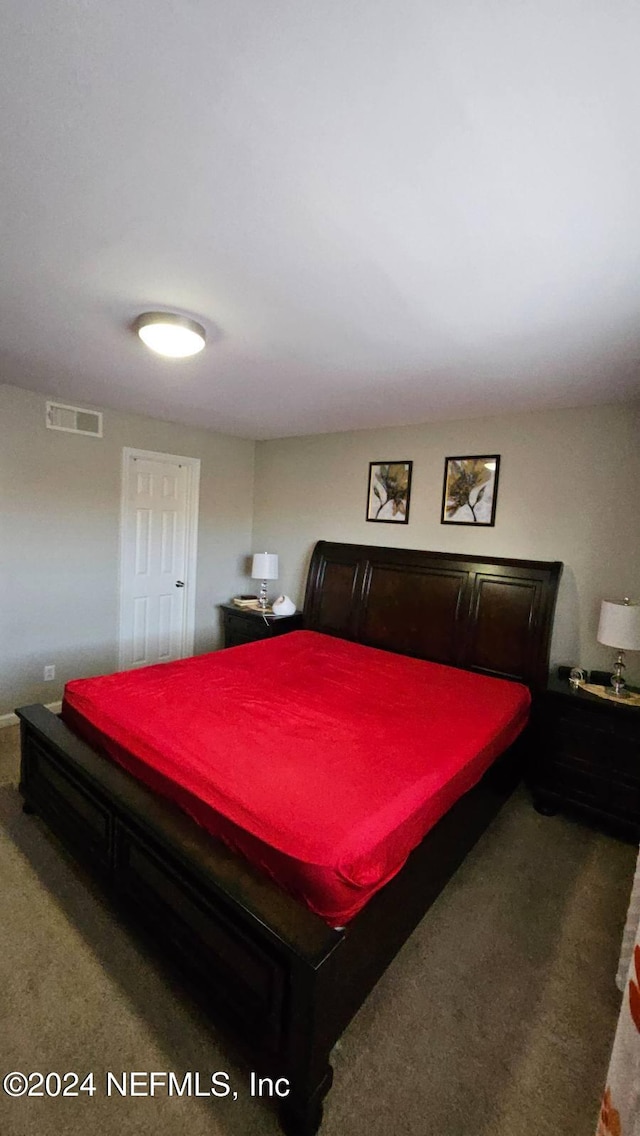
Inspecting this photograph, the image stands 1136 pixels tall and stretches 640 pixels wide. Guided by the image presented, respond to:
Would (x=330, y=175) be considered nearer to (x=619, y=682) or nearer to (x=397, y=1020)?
(x=397, y=1020)

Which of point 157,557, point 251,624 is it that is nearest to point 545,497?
point 251,624

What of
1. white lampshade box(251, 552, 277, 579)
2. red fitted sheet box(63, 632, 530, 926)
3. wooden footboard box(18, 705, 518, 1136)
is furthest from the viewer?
white lampshade box(251, 552, 277, 579)

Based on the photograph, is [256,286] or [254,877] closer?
[254,877]

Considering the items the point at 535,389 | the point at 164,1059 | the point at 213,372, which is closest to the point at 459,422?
the point at 535,389

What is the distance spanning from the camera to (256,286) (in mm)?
1666

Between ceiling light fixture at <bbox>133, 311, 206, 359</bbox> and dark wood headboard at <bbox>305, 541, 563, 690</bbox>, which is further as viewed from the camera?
dark wood headboard at <bbox>305, 541, 563, 690</bbox>

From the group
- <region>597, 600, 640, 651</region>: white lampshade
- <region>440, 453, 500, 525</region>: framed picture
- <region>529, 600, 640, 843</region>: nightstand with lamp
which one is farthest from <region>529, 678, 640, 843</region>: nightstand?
<region>440, 453, 500, 525</region>: framed picture

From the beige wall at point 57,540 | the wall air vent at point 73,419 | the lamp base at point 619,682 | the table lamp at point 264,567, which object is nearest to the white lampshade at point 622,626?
the lamp base at point 619,682

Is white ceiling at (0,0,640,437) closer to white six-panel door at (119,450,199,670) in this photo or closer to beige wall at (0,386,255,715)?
beige wall at (0,386,255,715)

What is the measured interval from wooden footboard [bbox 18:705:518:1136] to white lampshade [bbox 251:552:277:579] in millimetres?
2520

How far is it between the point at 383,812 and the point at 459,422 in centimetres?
285

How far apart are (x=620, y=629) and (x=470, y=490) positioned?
137cm

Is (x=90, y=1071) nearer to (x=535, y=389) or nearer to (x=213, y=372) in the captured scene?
(x=213, y=372)

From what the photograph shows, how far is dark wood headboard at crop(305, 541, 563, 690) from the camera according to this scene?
301cm
